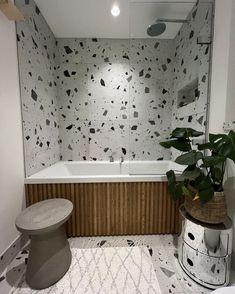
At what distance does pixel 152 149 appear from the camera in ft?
8.11

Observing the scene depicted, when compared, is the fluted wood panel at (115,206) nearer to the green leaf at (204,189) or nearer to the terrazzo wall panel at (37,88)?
the terrazzo wall panel at (37,88)

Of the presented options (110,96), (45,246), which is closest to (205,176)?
(45,246)

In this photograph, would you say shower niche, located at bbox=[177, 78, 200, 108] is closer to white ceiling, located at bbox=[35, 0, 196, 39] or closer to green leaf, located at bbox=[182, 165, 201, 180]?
white ceiling, located at bbox=[35, 0, 196, 39]

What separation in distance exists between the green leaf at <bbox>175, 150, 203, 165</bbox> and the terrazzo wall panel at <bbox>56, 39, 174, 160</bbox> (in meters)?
1.20

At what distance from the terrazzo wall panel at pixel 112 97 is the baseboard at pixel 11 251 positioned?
131 centimetres

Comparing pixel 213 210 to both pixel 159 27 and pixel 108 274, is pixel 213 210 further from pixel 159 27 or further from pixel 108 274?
pixel 159 27

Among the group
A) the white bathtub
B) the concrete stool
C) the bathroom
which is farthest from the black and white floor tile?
the white bathtub

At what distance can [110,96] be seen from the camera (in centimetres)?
263

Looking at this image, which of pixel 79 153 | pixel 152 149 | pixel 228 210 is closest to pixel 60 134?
pixel 79 153

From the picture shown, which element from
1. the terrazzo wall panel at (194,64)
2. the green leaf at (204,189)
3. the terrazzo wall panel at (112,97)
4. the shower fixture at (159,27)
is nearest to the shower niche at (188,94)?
the terrazzo wall panel at (194,64)

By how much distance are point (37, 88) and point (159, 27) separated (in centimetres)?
168

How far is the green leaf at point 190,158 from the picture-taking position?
3.84 ft

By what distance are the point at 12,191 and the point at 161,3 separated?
241 centimetres

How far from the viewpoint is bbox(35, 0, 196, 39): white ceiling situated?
1877 mm
